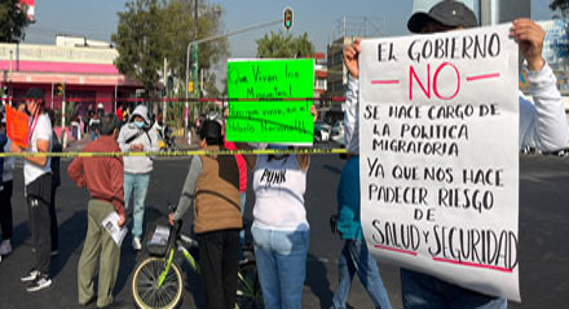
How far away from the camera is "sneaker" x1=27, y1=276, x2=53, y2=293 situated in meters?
5.34

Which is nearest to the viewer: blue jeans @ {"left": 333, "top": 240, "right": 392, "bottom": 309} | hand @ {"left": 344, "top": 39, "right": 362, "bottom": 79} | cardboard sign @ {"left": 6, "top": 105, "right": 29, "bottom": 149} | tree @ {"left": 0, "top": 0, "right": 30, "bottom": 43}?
hand @ {"left": 344, "top": 39, "right": 362, "bottom": 79}

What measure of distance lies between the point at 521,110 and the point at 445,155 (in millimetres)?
354

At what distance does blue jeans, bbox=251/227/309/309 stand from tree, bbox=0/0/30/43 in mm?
38797

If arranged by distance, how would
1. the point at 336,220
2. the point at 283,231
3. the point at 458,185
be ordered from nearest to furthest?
1. the point at 458,185
2. the point at 283,231
3. the point at 336,220

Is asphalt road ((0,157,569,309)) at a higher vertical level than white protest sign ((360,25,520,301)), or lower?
lower

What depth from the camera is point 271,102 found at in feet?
12.2

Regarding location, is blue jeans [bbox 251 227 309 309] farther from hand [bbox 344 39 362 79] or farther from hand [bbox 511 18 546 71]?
hand [bbox 511 18 546 71]

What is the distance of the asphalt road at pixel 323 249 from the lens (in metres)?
2.36

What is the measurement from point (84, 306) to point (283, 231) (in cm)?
255

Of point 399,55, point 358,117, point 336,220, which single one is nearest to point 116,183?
point 336,220

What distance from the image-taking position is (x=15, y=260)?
646 centimetres

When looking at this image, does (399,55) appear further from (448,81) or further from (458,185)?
(458,185)

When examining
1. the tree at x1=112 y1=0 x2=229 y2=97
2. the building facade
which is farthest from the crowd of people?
the building facade

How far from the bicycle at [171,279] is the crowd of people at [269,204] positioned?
0.28 m
